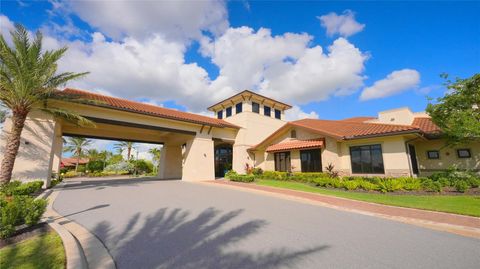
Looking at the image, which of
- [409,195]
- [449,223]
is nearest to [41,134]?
[449,223]

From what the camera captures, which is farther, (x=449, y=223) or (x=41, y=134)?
(x=41, y=134)

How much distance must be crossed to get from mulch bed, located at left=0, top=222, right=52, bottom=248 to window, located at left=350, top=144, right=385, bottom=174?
1901 cm

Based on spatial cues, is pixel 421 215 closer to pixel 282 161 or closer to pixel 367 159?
pixel 367 159

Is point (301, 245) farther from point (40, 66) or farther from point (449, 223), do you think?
point (40, 66)

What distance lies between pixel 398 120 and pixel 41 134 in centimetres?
2847

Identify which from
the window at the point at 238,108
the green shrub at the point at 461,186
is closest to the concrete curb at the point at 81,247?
the green shrub at the point at 461,186

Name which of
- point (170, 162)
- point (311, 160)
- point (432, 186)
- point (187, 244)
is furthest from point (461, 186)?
point (170, 162)

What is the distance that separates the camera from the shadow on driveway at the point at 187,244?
3.98m

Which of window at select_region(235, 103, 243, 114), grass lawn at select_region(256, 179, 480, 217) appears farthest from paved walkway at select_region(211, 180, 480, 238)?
window at select_region(235, 103, 243, 114)

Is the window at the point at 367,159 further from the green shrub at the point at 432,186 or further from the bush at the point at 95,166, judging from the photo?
the bush at the point at 95,166

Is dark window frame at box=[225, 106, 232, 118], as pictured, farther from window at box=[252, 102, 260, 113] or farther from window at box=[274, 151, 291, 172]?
window at box=[274, 151, 291, 172]

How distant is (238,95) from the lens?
2641cm

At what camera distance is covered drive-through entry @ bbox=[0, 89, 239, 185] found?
13.7 m

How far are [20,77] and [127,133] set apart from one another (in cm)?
A: 1286
